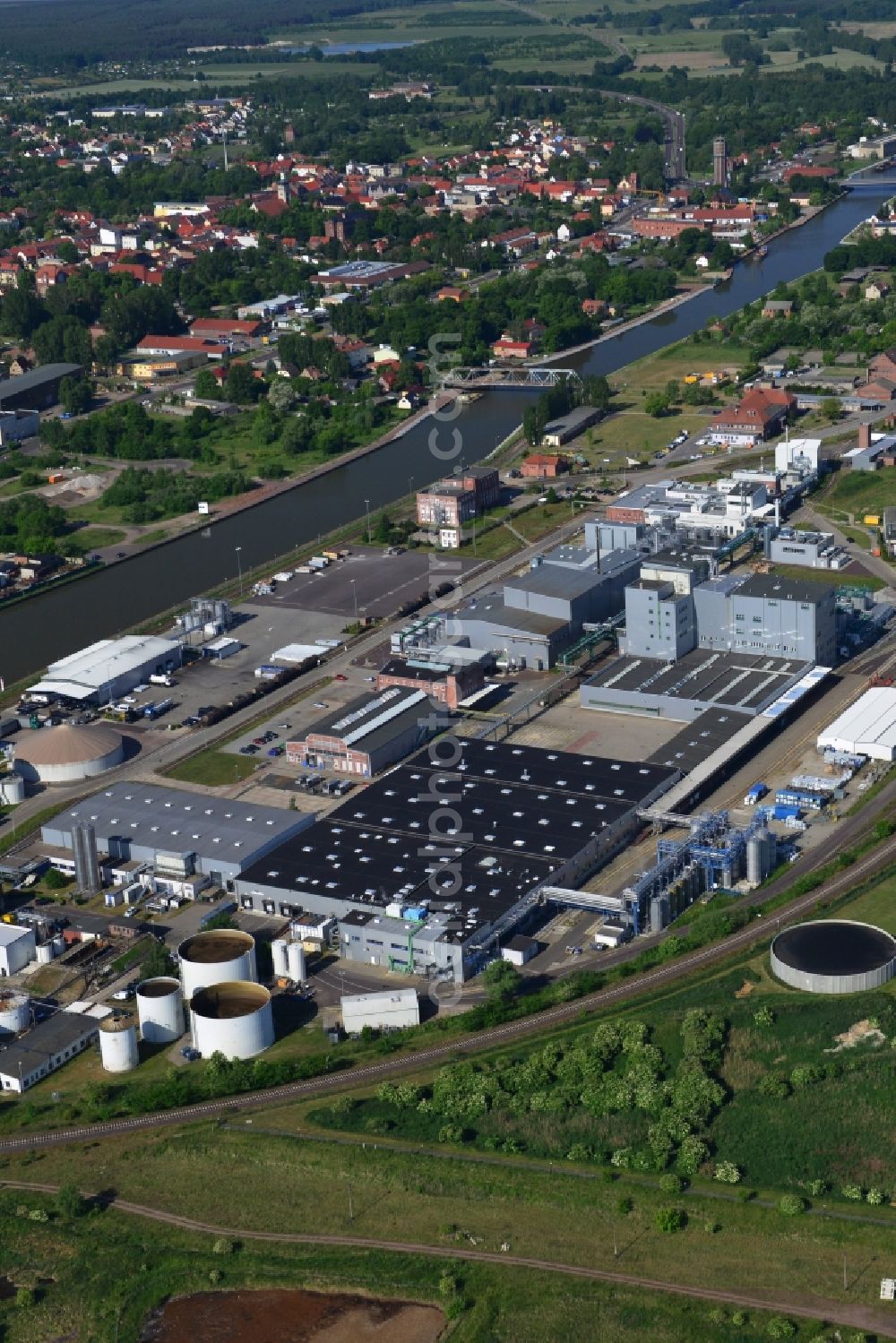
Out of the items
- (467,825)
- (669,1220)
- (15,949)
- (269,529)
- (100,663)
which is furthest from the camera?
(269,529)

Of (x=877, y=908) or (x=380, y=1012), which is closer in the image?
(x=380, y=1012)

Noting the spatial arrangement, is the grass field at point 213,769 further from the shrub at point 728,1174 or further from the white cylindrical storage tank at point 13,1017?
the shrub at point 728,1174

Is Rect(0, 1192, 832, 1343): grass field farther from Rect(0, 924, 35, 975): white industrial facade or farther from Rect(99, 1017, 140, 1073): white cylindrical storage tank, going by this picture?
Rect(0, 924, 35, 975): white industrial facade

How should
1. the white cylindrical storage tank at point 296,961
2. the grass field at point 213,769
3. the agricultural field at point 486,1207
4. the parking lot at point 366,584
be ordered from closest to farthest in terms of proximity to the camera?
the agricultural field at point 486,1207
the white cylindrical storage tank at point 296,961
the grass field at point 213,769
the parking lot at point 366,584

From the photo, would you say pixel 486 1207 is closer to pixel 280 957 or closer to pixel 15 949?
pixel 280 957

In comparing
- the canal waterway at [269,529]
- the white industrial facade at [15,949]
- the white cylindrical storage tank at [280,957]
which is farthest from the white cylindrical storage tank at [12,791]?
the white cylindrical storage tank at [280,957]

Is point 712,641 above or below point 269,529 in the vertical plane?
above

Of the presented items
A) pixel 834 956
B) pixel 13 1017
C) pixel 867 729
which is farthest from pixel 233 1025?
pixel 867 729

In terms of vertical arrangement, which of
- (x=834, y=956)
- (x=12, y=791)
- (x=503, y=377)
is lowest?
(x=503, y=377)
